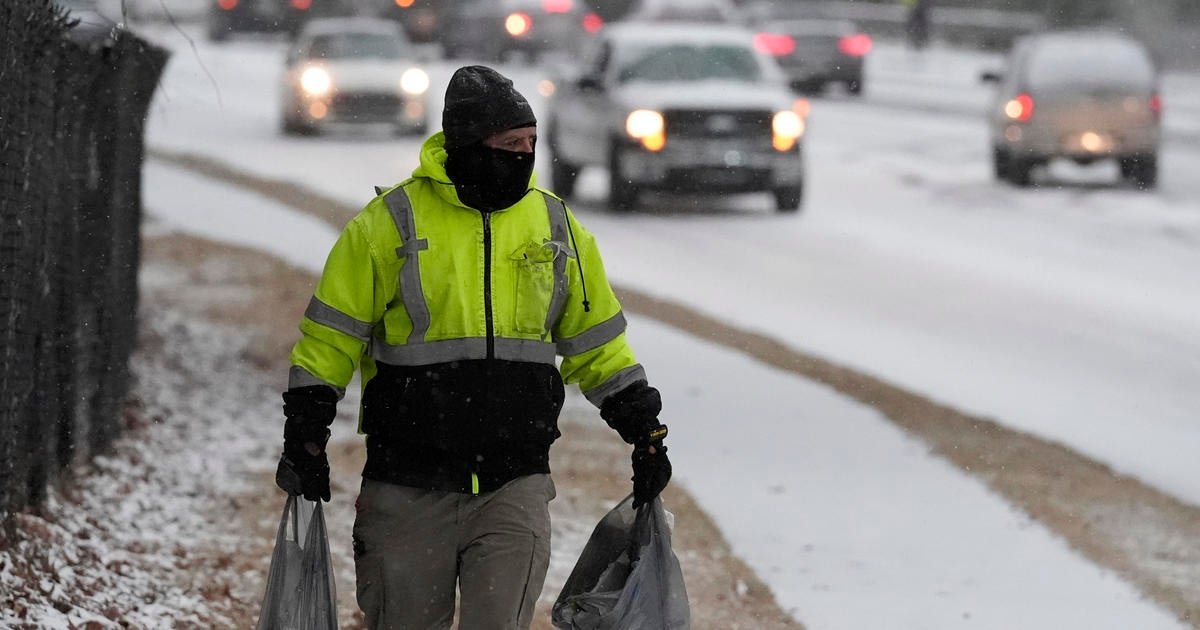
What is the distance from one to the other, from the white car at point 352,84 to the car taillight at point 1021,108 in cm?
849

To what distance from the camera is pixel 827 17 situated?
48.1 meters

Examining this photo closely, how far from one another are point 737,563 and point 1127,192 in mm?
15274

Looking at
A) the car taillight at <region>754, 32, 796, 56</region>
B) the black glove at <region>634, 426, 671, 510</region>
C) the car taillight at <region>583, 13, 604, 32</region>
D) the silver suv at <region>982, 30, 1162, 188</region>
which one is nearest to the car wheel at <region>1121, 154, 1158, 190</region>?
the silver suv at <region>982, 30, 1162, 188</region>

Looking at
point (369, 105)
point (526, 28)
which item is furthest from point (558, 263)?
point (526, 28)

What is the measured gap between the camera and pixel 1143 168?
70.9 feet

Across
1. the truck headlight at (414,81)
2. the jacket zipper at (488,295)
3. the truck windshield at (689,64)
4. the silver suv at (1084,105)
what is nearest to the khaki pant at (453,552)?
the jacket zipper at (488,295)

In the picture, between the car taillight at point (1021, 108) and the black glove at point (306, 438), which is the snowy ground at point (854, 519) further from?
the car taillight at point (1021, 108)

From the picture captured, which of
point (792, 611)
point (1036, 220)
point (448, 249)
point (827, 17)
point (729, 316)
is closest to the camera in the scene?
point (448, 249)

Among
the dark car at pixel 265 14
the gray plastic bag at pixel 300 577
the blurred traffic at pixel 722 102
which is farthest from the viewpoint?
the dark car at pixel 265 14

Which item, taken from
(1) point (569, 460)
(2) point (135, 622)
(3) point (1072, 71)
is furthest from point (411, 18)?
(2) point (135, 622)

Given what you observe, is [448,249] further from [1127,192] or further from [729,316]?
[1127,192]

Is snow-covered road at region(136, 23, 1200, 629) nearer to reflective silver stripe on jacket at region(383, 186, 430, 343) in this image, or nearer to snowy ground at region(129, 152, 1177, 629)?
snowy ground at region(129, 152, 1177, 629)

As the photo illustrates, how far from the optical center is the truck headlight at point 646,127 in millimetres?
17859

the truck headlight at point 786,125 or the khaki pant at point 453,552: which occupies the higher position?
the khaki pant at point 453,552
